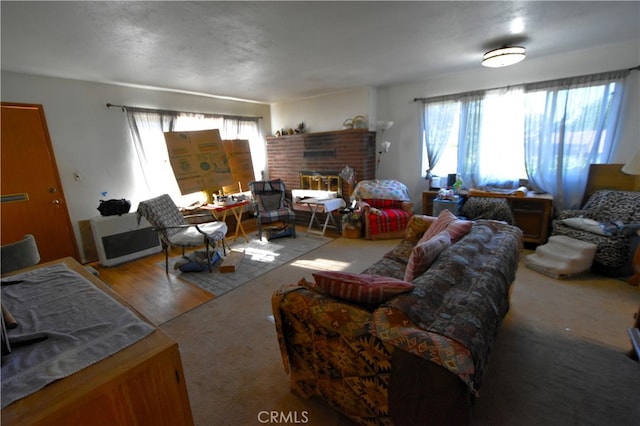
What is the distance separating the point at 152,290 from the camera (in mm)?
2871

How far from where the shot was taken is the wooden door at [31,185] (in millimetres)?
2990

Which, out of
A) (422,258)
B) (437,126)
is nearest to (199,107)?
(437,126)

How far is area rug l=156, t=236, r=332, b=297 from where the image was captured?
9.66 ft

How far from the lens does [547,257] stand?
9.70 ft

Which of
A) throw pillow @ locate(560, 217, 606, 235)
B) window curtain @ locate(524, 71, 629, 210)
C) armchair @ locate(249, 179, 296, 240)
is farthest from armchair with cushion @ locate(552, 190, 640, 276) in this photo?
armchair @ locate(249, 179, 296, 240)

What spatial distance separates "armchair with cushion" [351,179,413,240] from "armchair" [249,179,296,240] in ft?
3.74

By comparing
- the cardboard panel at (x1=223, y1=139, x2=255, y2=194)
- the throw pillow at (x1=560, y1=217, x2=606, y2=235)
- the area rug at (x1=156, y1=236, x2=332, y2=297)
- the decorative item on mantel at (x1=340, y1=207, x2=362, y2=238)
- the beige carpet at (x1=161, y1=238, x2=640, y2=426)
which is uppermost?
the cardboard panel at (x1=223, y1=139, x2=255, y2=194)

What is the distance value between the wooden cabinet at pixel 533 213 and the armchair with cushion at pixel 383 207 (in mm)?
1137

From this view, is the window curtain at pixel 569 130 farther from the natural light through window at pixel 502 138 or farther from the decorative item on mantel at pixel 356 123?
the decorative item on mantel at pixel 356 123

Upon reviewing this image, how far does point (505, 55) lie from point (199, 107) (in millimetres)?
4332

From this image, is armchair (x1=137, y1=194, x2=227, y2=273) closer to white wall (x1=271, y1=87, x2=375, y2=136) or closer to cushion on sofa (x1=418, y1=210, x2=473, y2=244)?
cushion on sofa (x1=418, y1=210, x2=473, y2=244)

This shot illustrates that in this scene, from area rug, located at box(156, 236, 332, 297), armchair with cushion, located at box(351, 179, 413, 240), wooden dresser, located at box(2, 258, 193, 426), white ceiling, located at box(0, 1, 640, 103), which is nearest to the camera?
wooden dresser, located at box(2, 258, 193, 426)

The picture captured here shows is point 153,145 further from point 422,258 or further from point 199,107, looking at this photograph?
point 422,258

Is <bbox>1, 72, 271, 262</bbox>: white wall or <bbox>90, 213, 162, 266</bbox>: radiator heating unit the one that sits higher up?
<bbox>1, 72, 271, 262</bbox>: white wall
